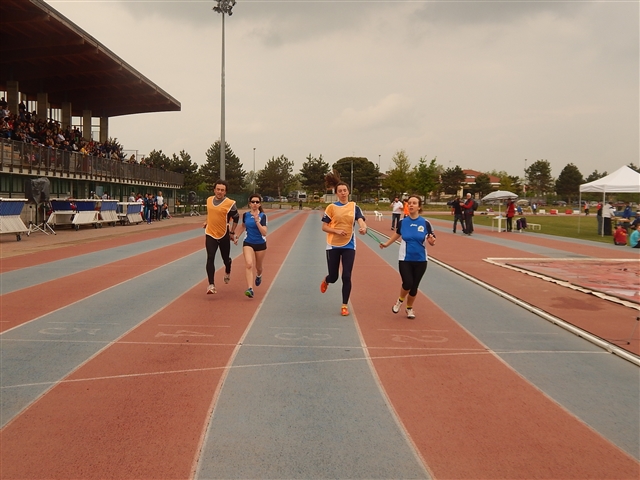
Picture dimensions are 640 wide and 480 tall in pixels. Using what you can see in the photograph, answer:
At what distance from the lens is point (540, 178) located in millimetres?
130875

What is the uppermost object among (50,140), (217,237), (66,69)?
(66,69)

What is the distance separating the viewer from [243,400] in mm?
4711

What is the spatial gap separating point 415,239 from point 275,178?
12185 centimetres

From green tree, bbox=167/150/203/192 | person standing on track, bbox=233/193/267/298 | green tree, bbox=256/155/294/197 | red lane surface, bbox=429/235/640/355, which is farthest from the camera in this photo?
green tree, bbox=256/155/294/197

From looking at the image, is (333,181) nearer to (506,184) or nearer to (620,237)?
(620,237)

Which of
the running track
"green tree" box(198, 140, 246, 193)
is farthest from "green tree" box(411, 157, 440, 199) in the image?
the running track

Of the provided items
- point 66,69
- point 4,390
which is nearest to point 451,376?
point 4,390

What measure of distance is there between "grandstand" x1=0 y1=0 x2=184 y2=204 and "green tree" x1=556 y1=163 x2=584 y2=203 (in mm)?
93696

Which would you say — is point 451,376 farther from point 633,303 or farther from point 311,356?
point 633,303

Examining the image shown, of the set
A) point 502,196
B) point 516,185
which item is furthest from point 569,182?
point 502,196

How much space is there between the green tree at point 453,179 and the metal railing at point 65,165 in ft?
268

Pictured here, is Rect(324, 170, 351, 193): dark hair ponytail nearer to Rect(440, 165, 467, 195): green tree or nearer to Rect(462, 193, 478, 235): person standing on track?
Rect(462, 193, 478, 235): person standing on track

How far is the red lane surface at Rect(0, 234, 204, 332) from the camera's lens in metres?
8.02

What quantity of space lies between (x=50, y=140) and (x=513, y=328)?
2760 cm
